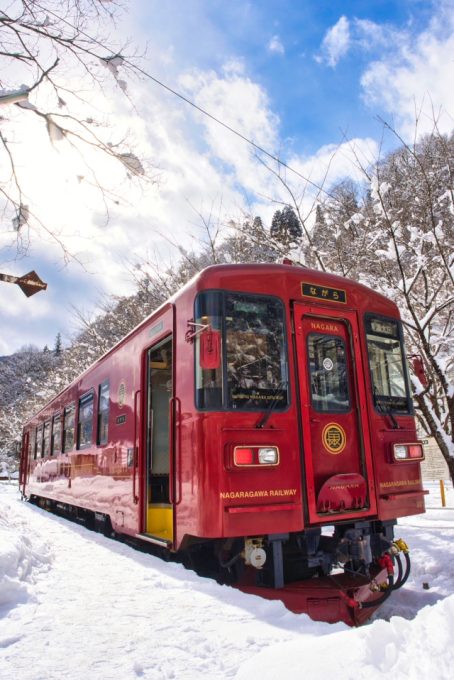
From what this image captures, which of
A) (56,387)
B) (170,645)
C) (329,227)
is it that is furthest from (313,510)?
(56,387)

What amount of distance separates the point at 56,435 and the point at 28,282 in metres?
6.22

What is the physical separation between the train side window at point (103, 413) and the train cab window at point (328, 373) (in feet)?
12.2

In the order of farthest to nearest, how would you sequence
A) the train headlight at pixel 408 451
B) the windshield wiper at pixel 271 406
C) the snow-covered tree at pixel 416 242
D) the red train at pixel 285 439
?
the snow-covered tree at pixel 416 242, the train headlight at pixel 408 451, the windshield wiper at pixel 271 406, the red train at pixel 285 439

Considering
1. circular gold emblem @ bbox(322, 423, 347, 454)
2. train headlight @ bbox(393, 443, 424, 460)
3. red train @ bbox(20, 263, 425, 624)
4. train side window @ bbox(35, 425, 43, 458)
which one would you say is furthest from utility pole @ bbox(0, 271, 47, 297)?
train side window @ bbox(35, 425, 43, 458)

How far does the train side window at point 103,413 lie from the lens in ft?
24.7

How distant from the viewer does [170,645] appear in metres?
2.79

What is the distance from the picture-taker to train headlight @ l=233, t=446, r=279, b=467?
13.5ft

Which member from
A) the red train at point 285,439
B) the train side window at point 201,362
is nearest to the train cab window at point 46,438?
the red train at point 285,439

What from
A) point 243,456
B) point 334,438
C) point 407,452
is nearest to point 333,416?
point 334,438

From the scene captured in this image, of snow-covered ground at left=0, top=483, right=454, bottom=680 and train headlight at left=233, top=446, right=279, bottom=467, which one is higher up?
train headlight at left=233, top=446, right=279, bottom=467

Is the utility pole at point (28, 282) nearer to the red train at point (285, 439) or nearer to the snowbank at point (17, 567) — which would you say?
the red train at point (285, 439)

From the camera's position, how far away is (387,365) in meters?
5.54

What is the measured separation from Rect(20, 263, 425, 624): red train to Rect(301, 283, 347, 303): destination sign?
17 mm

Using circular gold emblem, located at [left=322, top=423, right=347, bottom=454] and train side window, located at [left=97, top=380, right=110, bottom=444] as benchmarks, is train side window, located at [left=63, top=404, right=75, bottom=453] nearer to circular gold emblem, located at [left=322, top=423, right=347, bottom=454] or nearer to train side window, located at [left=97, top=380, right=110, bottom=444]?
train side window, located at [left=97, top=380, right=110, bottom=444]
